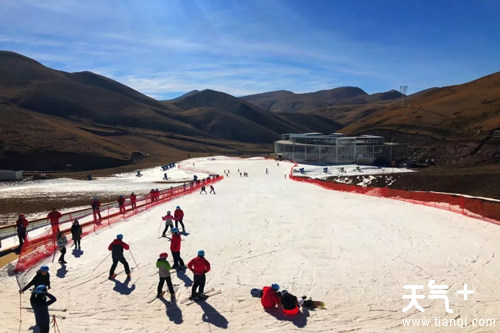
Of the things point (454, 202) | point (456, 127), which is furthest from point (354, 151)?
point (454, 202)

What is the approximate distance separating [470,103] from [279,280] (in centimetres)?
10835

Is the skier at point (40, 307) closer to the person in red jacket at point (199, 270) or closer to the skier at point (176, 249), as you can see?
the person in red jacket at point (199, 270)

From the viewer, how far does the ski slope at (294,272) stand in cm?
935

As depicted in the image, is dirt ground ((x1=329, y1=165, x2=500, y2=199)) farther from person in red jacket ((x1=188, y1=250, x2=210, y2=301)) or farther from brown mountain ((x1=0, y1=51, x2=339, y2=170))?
brown mountain ((x1=0, y1=51, x2=339, y2=170))

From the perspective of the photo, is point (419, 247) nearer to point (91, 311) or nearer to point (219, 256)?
point (219, 256)

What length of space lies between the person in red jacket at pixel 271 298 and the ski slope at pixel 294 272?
307 mm

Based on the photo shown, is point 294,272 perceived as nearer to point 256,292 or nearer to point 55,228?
point 256,292

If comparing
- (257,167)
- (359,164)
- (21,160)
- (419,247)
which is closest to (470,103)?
(359,164)

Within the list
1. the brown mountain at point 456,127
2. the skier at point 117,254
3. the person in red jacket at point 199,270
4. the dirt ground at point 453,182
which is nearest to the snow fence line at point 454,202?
the dirt ground at point 453,182

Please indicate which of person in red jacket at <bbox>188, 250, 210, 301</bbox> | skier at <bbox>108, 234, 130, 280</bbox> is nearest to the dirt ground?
person in red jacket at <bbox>188, 250, 210, 301</bbox>

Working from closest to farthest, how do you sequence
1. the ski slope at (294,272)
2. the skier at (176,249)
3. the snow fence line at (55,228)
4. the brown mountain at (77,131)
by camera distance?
1. the ski slope at (294,272)
2. the skier at (176,249)
3. the snow fence line at (55,228)
4. the brown mountain at (77,131)

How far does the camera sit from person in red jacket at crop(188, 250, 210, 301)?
10.2 meters

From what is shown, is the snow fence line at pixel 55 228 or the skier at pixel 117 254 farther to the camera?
the snow fence line at pixel 55 228

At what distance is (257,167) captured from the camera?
73.8m
